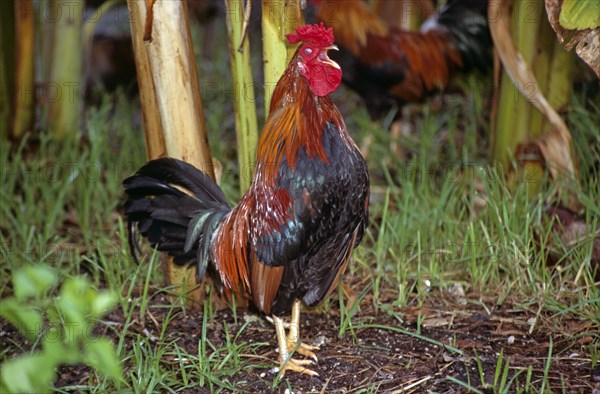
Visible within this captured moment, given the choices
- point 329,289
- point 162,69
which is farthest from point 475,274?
point 162,69

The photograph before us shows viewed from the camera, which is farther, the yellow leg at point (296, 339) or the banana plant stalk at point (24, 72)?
the banana plant stalk at point (24, 72)

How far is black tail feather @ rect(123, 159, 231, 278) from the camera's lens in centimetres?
320

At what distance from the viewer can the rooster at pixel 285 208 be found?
286 cm

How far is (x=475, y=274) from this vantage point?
362 centimetres

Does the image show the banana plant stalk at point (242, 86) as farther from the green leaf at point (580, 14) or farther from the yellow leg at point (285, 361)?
the green leaf at point (580, 14)

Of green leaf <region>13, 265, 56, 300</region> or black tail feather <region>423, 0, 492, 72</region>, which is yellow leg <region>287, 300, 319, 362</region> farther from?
black tail feather <region>423, 0, 492, 72</region>

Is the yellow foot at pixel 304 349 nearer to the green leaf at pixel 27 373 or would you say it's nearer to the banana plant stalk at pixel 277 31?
the banana plant stalk at pixel 277 31

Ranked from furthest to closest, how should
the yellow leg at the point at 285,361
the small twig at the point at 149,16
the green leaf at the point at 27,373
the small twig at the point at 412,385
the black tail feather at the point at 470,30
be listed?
the black tail feather at the point at 470,30, the small twig at the point at 149,16, the yellow leg at the point at 285,361, the small twig at the point at 412,385, the green leaf at the point at 27,373

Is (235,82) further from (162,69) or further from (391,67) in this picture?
(391,67)

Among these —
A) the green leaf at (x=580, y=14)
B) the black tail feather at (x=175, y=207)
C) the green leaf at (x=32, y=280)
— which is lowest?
the black tail feather at (x=175, y=207)

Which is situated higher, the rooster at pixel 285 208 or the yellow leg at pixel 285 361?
the rooster at pixel 285 208

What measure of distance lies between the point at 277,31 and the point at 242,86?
0.99ft

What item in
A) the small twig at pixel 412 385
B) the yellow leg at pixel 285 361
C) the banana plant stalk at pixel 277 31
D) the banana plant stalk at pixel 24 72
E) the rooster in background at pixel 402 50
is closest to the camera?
the small twig at pixel 412 385

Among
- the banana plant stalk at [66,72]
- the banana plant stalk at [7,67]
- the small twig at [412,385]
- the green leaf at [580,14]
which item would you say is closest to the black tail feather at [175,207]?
the small twig at [412,385]
